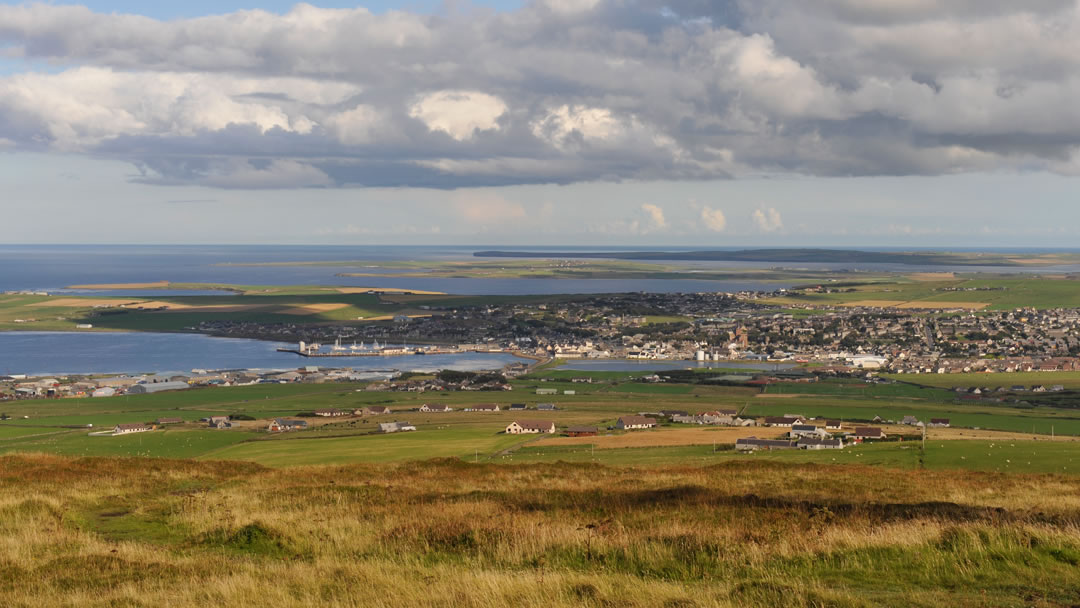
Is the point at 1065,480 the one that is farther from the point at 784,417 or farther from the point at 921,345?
the point at 921,345

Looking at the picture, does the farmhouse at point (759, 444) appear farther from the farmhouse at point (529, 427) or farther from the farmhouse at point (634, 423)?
the farmhouse at point (529, 427)

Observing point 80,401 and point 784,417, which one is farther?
point 80,401

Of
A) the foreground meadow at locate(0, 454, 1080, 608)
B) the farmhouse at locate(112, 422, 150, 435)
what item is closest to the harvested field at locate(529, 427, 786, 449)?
the foreground meadow at locate(0, 454, 1080, 608)

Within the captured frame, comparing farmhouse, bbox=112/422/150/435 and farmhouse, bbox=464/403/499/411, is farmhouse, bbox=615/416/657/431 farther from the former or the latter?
farmhouse, bbox=112/422/150/435

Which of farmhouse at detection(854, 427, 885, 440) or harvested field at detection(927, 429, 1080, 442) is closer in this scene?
farmhouse at detection(854, 427, 885, 440)

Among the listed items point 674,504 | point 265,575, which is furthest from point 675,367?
point 265,575

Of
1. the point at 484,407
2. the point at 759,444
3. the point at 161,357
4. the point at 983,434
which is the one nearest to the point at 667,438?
the point at 759,444

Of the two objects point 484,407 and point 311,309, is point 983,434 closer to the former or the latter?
point 484,407
